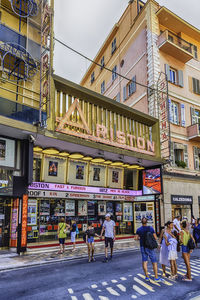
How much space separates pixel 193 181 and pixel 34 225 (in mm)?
13474

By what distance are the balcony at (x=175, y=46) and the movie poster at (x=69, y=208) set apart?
49.3 ft

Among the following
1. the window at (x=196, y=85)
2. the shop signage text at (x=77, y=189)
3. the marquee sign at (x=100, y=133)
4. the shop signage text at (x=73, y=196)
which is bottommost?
the shop signage text at (x=73, y=196)

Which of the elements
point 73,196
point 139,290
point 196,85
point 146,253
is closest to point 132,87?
point 196,85

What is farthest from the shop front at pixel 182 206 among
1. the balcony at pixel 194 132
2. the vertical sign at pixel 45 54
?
the vertical sign at pixel 45 54

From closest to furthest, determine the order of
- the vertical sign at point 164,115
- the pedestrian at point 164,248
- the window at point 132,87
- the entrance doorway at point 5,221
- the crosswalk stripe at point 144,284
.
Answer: the crosswalk stripe at point 144,284, the pedestrian at point 164,248, the entrance doorway at point 5,221, the vertical sign at point 164,115, the window at point 132,87

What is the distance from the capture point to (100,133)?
14867 mm

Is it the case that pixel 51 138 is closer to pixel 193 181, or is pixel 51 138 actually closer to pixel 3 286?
pixel 3 286

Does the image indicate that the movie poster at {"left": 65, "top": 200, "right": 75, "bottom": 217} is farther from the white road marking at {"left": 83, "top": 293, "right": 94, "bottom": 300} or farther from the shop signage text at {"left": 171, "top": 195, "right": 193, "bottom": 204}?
the white road marking at {"left": 83, "top": 293, "right": 94, "bottom": 300}

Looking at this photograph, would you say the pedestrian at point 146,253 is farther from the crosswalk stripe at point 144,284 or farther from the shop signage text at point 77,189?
the shop signage text at point 77,189

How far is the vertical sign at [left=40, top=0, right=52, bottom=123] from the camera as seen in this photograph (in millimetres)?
12156

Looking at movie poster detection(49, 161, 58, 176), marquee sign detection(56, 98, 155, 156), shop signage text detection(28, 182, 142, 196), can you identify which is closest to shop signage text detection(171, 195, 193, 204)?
shop signage text detection(28, 182, 142, 196)

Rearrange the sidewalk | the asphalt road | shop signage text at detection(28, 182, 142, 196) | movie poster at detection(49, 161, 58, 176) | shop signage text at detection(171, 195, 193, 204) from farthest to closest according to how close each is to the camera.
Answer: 1. shop signage text at detection(171, 195, 193, 204)
2. movie poster at detection(49, 161, 58, 176)
3. shop signage text at detection(28, 182, 142, 196)
4. the sidewalk
5. the asphalt road

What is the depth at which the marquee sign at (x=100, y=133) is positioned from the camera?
1326 centimetres

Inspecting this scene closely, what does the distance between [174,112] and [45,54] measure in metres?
12.6
